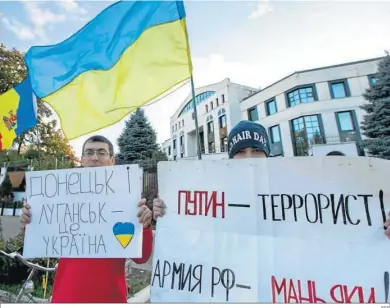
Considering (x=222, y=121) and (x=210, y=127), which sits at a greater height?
(x=210, y=127)

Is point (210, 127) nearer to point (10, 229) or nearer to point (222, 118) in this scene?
point (222, 118)

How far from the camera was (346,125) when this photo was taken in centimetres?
2112

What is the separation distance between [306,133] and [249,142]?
21905 millimetres

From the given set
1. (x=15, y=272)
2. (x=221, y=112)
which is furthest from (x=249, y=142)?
(x=221, y=112)

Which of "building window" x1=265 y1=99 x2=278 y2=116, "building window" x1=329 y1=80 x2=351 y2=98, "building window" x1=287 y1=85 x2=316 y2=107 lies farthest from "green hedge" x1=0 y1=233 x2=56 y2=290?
"building window" x1=329 y1=80 x2=351 y2=98

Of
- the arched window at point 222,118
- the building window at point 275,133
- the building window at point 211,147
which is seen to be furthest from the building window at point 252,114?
the building window at point 211,147

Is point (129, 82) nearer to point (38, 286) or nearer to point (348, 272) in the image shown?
point (348, 272)

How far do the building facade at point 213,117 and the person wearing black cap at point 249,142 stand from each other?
24193mm

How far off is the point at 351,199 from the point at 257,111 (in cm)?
2608

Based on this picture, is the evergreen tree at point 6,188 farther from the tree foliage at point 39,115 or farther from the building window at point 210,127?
the building window at point 210,127

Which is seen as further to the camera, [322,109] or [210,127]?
Result: [210,127]

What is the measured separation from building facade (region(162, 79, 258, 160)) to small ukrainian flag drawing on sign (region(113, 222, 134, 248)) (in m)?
24.7

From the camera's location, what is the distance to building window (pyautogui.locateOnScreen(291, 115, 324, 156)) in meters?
21.4

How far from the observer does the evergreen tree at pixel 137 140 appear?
66.1 feet
